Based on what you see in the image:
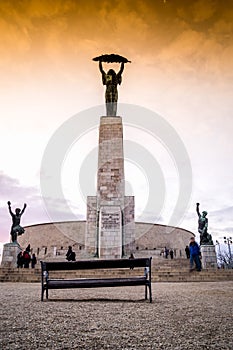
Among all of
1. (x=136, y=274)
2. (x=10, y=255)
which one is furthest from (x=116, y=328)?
(x=10, y=255)

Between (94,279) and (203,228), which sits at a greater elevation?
(203,228)

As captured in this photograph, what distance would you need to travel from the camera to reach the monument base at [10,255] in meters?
14.0

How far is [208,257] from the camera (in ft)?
45.4

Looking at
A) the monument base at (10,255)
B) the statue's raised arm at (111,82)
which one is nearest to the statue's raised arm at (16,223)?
the monument base at (10,255)

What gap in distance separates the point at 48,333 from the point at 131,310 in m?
1.48

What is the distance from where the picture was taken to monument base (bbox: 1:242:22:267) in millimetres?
13977

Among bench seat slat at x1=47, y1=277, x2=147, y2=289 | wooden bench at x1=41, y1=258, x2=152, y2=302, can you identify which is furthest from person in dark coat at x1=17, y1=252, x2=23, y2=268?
bench seat slat at x1=47, y1=277, x2=147, y2=289

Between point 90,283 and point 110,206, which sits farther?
point 110,206

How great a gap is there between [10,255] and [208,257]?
9.66 meters

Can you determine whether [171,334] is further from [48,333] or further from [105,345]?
[48,333]

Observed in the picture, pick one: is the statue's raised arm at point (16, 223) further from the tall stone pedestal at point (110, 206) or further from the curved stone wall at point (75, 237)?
the curved stone wall at point (75, 237)

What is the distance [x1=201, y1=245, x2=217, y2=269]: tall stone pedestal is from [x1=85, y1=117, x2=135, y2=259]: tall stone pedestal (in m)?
4.65

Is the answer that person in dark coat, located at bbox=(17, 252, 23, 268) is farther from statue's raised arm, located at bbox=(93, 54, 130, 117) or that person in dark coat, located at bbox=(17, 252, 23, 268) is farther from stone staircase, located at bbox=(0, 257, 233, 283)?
statue's raised arm, located at bbox=(93, 54, 130, 117)

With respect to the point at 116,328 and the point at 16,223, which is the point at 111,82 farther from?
the point at 116,328
